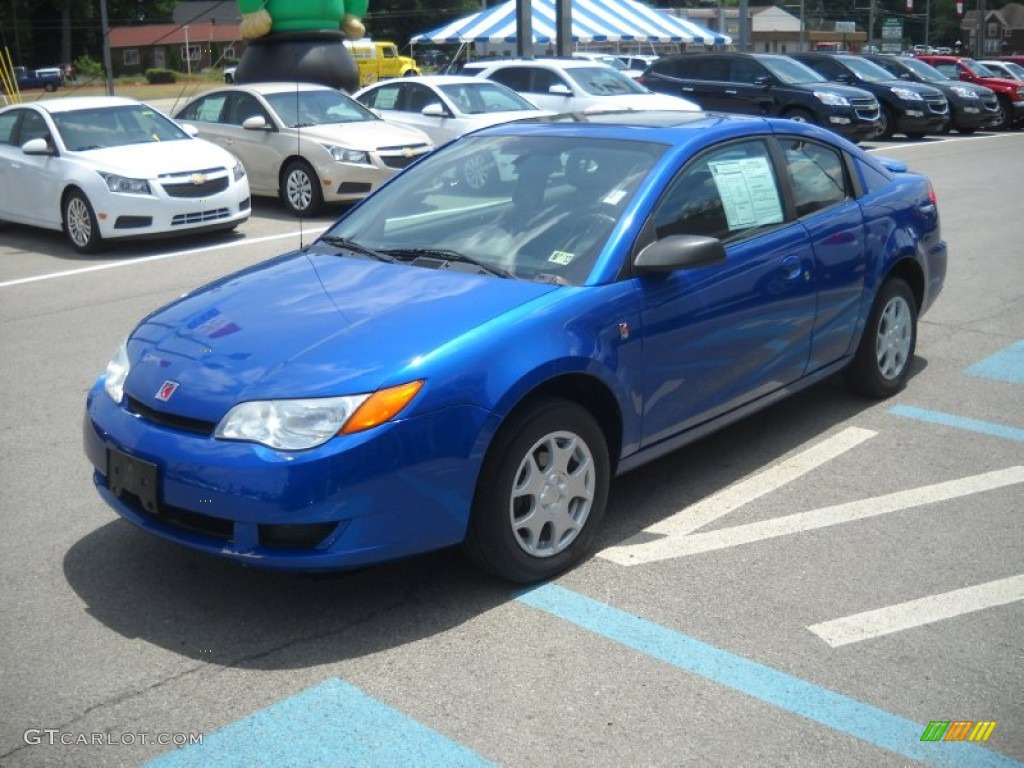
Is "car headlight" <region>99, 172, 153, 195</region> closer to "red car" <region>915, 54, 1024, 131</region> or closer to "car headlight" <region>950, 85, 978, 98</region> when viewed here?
"car headlight" <region>950, 85, 978, 98</region>

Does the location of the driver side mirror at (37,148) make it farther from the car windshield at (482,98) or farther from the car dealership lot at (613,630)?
the car dealership lot at (613,630)

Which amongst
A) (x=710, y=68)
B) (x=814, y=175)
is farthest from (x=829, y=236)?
(x=710, y=68)

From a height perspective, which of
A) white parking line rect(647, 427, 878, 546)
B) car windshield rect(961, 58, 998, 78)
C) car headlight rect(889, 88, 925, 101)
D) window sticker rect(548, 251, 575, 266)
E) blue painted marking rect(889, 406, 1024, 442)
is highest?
car windshield rect(961, 58, 998, 78)

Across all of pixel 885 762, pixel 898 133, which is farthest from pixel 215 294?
pixel 898 133

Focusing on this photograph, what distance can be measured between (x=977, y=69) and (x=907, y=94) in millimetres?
8449

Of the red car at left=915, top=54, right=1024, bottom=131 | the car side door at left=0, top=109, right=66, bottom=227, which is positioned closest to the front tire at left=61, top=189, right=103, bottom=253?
the car side door at left=0, top=109, right=66, bottom=227

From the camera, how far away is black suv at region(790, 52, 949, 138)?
24.9m

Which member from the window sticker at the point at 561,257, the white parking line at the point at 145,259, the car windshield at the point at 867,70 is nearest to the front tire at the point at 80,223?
the white parking line at the point at 145,259

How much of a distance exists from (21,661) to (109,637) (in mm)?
274

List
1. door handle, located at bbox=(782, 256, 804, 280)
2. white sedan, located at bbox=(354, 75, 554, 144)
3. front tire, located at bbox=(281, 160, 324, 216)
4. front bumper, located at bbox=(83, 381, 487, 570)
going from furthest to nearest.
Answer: white sedan, located at bbox=(354, 75, 554, 144) → front tire, located at bbox=(281, 160, 324, 216) → door handle, located at bbox=(782, 256, 804, 280) → front bumper, located at bbox=(83, 381, 487, 570)

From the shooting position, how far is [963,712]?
11.3 feet

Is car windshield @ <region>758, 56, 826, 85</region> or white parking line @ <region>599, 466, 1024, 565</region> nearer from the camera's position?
white parking line @ <region>599, 466, 1024, 565</region>

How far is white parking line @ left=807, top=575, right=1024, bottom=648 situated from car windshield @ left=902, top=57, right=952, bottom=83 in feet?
87.1

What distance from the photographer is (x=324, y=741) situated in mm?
3293
